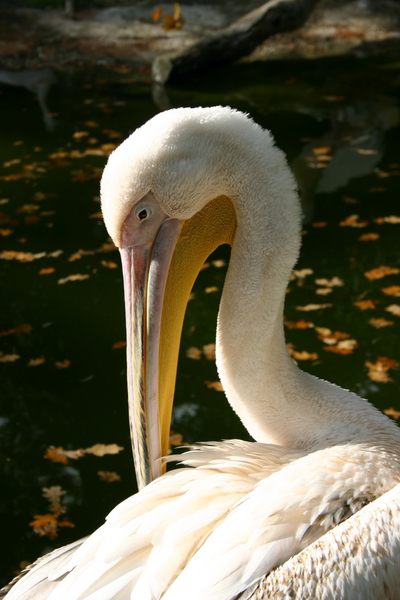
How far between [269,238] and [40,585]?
1.15 m

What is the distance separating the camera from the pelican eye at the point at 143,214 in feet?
8.09

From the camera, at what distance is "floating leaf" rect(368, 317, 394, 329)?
17.3 ft

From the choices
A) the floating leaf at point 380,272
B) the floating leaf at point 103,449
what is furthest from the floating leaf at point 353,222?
the floating leaf at point 103,449

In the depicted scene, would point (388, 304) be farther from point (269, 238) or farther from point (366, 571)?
point (366, 571)

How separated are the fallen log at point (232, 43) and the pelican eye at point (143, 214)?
848 centimetres

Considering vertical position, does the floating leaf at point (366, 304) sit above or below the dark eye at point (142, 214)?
below

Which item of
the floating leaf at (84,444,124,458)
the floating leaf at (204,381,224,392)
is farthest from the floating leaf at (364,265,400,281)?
the floating leaf at (84,444,124,458)

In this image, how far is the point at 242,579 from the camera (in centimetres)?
204

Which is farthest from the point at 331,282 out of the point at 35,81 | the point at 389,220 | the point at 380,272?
the point at 35,81

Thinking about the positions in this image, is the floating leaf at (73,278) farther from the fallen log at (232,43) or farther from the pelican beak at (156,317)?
the fallen log at (232,43)

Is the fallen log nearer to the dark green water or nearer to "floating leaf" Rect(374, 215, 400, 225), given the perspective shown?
the dark green water

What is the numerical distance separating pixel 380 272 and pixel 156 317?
3.64 m

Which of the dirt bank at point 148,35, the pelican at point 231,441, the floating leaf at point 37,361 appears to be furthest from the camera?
the dirt bank at point 148,35

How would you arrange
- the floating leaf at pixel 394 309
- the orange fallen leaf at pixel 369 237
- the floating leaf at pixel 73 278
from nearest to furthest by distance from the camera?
the floating leaf at pixel 394 309
the floating leaf at pixel 73 278
the orange fallen leaf at pixel 369 237
